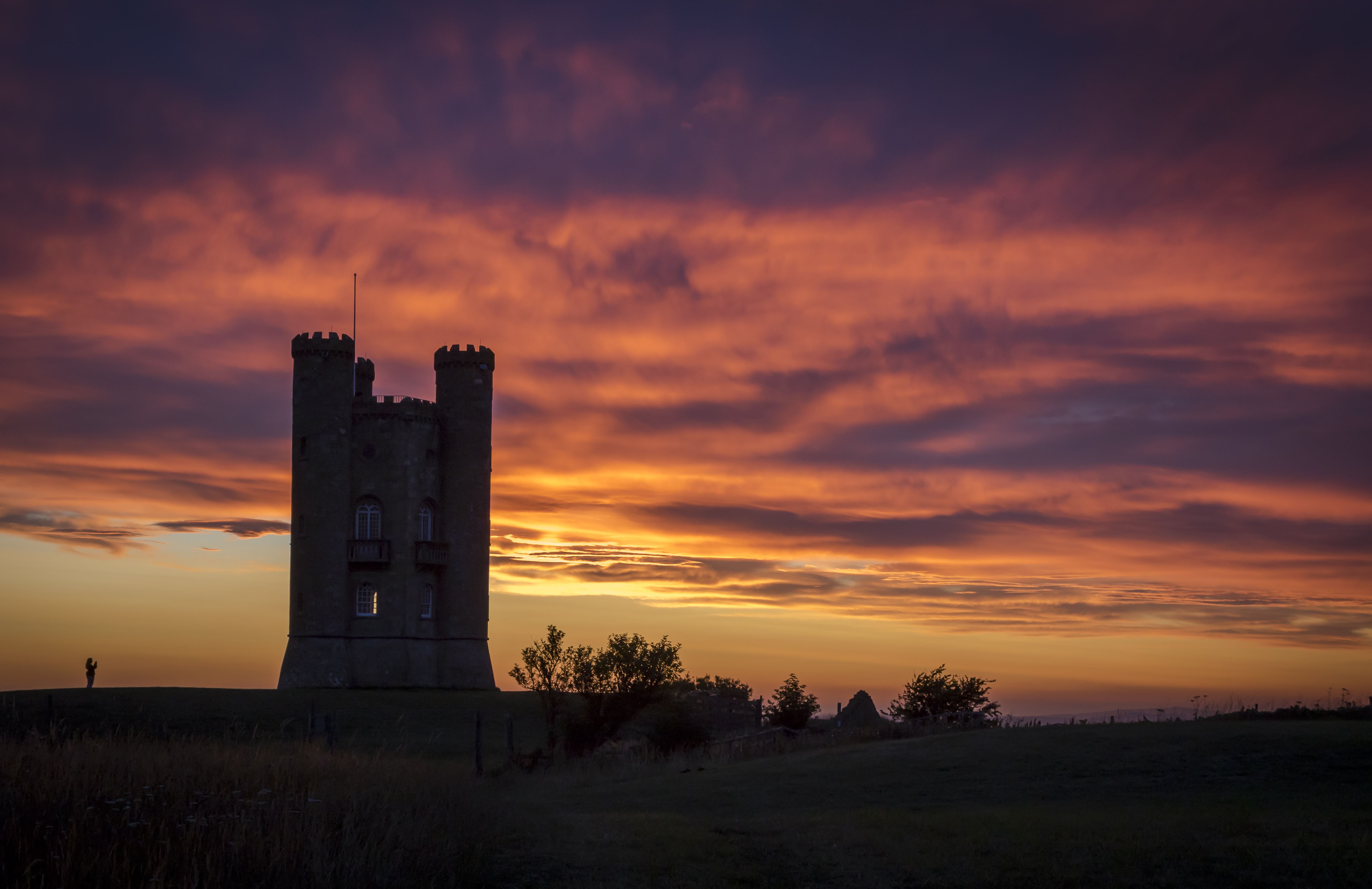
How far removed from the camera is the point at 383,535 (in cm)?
6031

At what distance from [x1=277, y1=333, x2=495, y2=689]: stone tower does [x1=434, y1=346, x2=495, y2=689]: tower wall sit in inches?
2.7

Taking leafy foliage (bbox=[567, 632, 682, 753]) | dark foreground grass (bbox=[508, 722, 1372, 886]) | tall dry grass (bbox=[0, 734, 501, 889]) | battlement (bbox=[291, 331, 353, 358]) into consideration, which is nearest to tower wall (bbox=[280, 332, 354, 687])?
battlement (bbox=[291, 331, 353, 358])

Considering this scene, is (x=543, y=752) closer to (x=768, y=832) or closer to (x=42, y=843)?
(x=768, y=832)

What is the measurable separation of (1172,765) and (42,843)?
1875cm

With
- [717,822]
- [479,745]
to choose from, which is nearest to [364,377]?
[479,745]

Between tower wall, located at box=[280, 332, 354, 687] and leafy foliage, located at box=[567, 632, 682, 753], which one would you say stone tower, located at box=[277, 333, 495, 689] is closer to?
tower wall, located at box=[280, 332, 354, 687]

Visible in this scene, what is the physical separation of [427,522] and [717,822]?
44.2 metres

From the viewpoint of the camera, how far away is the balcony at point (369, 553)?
195 feet

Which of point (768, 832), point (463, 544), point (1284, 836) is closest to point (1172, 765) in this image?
point (1284, 836)

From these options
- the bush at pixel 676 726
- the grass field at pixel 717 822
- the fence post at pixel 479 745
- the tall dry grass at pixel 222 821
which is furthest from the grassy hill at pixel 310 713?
the tall dry grass at pixel 222 821

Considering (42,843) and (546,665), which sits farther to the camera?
(546,665)

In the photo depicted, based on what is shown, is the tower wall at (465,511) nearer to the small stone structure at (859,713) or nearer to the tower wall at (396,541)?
the tower wall at (396,541)

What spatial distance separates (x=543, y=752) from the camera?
121 feet

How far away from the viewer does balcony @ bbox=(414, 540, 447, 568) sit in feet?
197
